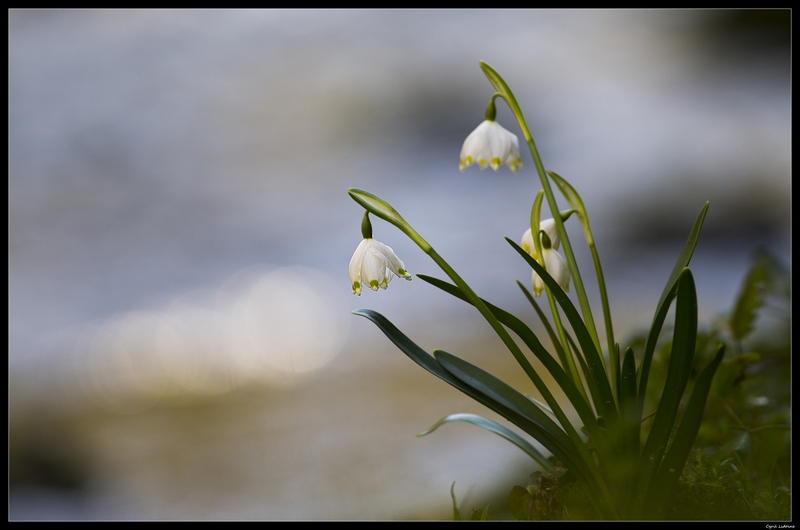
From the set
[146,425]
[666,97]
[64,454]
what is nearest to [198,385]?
[146,425]

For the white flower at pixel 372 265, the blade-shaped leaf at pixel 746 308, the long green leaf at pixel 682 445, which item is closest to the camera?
the long green leaf at pixel 682 445

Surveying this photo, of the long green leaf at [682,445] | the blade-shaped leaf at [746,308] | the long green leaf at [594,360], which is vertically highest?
the blade-shaped leaf at [746,308]

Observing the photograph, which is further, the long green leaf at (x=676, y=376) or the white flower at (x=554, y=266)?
the white flower at (x=554, y=266)

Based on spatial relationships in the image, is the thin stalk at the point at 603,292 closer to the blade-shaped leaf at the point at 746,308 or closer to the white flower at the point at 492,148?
the white flower at the point at 492,148

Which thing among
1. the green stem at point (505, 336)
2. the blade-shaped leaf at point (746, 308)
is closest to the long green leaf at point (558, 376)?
the green stem at point (505, 336)

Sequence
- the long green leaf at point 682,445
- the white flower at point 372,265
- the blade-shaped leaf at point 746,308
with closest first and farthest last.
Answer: the long green leaf at point 682,445 < the white flower at point 372,265 < the blade-shaped leaf at point 746,308

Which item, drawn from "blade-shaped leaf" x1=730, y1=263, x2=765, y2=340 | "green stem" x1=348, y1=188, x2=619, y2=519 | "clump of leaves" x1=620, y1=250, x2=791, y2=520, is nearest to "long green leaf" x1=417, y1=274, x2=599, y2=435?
"green stem" x1=348, y1=188, x2=619, y2=519

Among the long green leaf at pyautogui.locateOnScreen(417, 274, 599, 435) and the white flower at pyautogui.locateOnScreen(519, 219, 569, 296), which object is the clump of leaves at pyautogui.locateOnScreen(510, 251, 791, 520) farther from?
the white flower at pyautogui.locateOnScreen(519, 219, 569, 296)

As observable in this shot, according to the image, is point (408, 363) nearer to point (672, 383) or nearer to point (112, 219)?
point (112, 219)

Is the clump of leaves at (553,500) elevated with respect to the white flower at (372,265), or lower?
lower
